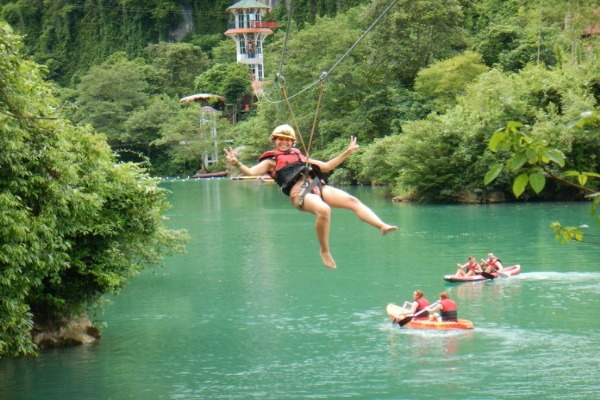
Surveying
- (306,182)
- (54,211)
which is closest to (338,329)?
(54,211)

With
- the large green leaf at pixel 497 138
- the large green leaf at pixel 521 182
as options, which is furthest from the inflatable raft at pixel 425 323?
the large green leaf at pixel 521 182

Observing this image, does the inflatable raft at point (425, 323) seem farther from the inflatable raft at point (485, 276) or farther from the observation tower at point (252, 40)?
the observation tower at point (252, 40)

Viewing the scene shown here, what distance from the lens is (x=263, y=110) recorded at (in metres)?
67.7

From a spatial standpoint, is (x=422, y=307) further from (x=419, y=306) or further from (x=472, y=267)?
(x=472, y=267)

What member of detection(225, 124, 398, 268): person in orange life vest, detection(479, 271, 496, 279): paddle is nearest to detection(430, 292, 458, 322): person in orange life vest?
detection(479, 271, 496, 279): paddle

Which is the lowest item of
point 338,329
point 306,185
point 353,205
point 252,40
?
point 338,329

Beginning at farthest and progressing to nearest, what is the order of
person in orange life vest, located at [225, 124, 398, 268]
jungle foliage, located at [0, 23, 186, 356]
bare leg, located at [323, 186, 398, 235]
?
jungle foliage, located at [0, 23, 186, 356], person in orange life vest, located at [225, 124, 398, 268], bare leg, located at [323, 186, 398, 235]

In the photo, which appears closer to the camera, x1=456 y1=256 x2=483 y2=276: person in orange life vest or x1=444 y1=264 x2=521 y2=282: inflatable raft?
x1=444 y1=264 x2=521 y2=282: inflatable raft

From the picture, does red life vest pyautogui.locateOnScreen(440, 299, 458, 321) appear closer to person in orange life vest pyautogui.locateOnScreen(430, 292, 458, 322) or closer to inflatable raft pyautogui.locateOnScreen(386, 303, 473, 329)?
person in orange life vest pyautogui.locateOnScreen(430, 292, 458, 322)

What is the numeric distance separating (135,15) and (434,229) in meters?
77.7

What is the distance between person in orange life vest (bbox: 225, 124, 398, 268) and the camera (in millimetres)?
8461

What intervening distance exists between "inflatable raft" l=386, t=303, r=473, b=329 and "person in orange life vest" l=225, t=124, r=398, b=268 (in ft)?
42.5

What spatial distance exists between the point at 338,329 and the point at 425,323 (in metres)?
1.93

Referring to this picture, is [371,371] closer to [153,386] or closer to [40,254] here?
[153,386]
